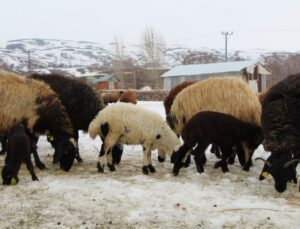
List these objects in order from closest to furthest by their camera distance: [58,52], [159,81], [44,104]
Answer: [44,104] → [159,81] → [58,52]

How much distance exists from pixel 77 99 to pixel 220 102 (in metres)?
3.46

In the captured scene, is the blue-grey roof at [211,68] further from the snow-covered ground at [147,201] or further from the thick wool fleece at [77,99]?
the snow-covered ground at [147,201]

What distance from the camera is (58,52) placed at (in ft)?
638

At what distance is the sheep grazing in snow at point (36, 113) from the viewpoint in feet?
27.8

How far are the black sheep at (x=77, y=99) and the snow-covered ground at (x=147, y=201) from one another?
Answer: 1873 millimetres

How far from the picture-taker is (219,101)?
29.5ft

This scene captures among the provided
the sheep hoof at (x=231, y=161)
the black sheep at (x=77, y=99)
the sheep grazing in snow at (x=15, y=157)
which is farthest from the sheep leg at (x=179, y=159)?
the black sheep at (x=77, y=99)

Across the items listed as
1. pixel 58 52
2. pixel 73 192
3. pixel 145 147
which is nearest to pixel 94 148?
pixel 145 147

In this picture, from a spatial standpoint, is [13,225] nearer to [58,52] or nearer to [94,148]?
[94,148]

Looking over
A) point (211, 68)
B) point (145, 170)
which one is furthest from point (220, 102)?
point (211, 68)

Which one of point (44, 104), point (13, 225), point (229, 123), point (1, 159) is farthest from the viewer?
point (1, 159)

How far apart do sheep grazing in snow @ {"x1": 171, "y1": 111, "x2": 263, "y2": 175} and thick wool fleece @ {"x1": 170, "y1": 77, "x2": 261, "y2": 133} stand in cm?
66

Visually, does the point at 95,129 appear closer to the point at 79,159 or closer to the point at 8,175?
the point at 79,159

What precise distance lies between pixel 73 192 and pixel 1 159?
429 cm
